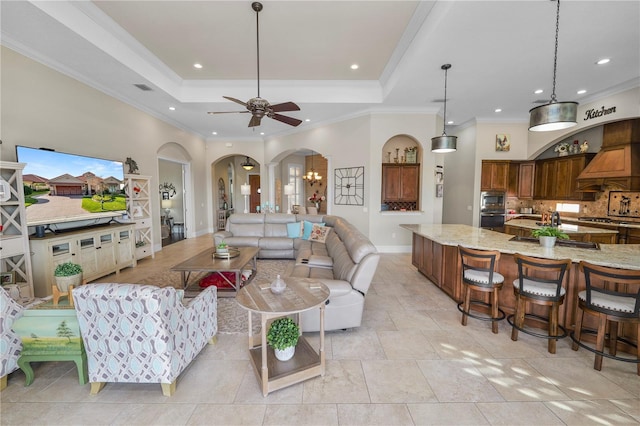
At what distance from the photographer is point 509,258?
10.1 ft

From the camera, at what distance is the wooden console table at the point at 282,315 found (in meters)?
1.87

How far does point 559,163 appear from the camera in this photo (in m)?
6.27

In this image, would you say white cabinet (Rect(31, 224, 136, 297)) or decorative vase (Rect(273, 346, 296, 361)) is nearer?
decorative vase (Rect(273, 346, 296, 361))

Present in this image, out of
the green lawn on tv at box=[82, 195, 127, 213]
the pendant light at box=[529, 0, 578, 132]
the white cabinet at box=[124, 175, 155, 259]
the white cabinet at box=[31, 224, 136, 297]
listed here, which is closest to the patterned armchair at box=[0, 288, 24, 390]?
the white cabinet at box=[31, 224, 136, 297]

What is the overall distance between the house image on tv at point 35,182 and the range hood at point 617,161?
9.55m

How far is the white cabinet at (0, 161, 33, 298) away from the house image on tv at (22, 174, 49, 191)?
269mm

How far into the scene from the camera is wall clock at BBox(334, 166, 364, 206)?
6422mm

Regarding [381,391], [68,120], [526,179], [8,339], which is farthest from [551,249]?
[68,120]

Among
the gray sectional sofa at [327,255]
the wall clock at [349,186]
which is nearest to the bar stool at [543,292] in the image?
the gray sectional sofa at [327,255]

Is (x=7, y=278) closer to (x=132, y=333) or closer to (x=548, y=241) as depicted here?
(x=132, y=333)

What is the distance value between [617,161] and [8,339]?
347 inches

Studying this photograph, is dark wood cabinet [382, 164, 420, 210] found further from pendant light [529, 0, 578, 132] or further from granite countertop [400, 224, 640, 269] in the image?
pendant light [529, 0, 578, 132]

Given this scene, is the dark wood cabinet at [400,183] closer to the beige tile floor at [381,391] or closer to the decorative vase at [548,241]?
the decorative vase at [548,241]

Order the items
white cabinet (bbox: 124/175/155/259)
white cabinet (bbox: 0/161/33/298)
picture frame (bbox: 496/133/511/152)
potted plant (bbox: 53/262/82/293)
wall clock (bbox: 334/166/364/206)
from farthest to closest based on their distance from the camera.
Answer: picture frame (bbox: 496/133/511/152)
wall clock (bbox: 334/166/364/206)
white cabinet (bbox: 124/175/155/259)
white cabinet (bbox: 0/161/33/298)
potted plant (bbox: 53/262/82/293)
